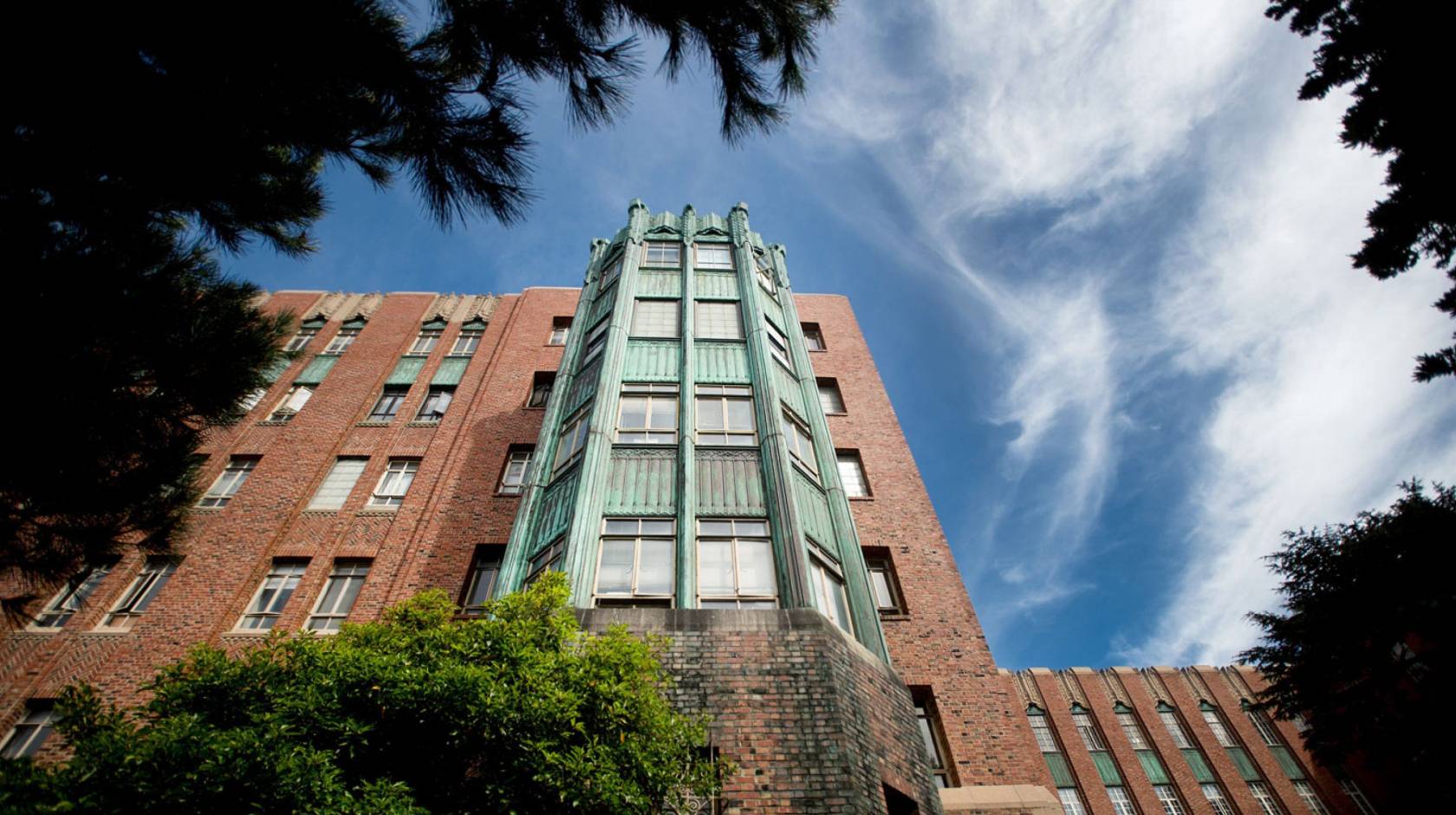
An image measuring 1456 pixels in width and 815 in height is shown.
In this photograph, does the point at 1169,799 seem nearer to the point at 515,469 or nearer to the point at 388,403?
the point at 515,469

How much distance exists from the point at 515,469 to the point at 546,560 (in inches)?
308

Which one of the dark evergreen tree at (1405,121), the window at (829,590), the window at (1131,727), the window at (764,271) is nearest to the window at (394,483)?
the window at (764,271)

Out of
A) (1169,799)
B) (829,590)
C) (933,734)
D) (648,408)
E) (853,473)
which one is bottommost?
(933,734)

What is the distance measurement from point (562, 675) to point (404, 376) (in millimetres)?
19199

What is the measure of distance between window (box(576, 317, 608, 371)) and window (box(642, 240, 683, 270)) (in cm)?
297

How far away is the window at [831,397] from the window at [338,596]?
46.5ft

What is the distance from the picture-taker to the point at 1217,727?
33.4 metres

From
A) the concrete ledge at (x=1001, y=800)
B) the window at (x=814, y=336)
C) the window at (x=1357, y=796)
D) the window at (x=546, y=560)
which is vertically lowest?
the concrete ledge at (x=1001, y=800)

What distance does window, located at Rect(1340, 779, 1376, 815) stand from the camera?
98.3ft

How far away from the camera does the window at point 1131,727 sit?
32188 millimetres

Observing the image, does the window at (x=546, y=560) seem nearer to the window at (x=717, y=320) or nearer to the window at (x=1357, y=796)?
the window at (x=717, y=320)

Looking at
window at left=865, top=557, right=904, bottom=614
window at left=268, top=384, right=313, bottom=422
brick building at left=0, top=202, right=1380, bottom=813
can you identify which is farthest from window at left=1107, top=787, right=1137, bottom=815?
window at left=268, top=384, right=313, bottom=422

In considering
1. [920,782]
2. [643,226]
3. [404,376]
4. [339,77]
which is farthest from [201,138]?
[404,376]

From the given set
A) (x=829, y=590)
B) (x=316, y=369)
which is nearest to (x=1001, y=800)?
(x=829, y=590)
